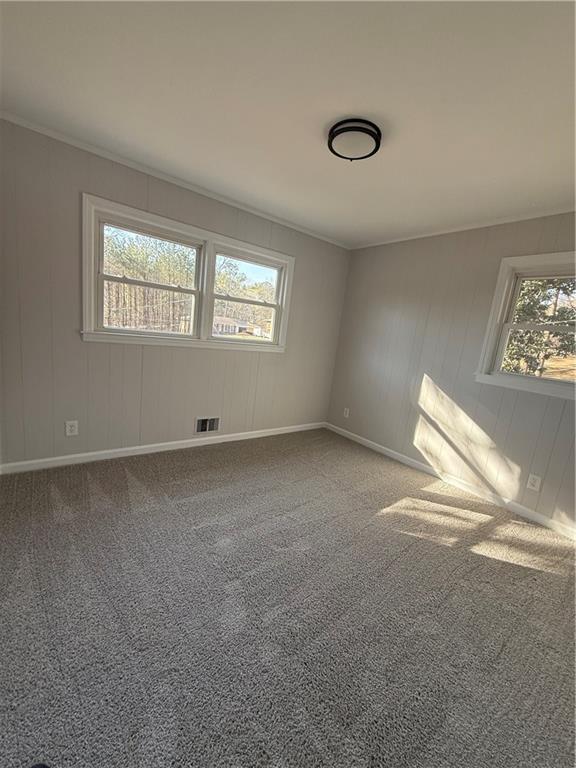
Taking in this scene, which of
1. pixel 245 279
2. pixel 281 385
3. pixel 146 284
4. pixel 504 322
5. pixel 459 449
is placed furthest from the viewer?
pixel 281 385

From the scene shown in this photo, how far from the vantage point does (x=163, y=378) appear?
3031 millimetres

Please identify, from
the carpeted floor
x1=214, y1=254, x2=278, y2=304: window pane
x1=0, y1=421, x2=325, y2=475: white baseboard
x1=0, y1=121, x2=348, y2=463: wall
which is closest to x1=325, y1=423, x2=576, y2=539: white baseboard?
the carpeted floor

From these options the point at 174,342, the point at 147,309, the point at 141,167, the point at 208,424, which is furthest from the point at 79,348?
the point at 141,167

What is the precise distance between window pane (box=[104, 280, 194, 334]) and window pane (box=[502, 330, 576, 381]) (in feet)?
10.1

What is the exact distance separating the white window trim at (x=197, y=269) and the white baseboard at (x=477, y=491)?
168cm

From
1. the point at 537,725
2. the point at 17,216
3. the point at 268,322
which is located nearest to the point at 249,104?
the point at 17,216

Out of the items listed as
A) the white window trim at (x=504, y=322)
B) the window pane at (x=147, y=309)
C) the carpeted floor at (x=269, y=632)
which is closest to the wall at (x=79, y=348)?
the window pane at (x=147, y=309)

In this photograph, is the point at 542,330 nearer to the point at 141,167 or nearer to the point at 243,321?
the point at 243,321

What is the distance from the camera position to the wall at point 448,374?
2.60 metres

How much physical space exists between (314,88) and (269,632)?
A: 103 inches

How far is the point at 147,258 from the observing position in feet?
9.16

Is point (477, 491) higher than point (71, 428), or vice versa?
point (71, 428)

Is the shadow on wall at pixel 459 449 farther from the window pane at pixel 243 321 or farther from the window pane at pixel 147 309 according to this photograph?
the window pane at pixel 147 309

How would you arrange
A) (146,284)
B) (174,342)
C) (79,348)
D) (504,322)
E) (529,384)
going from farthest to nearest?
(174,342)
(504,322)
(146,284)
(529,384)
(79,348)
